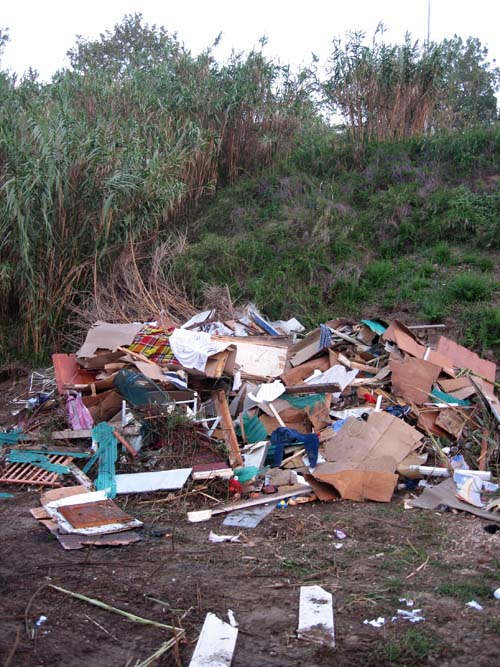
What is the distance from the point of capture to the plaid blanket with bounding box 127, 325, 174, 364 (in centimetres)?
709

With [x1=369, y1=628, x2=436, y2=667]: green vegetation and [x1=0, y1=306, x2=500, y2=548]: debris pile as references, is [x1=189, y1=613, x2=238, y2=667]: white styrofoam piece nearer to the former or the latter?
[x1=369, y1=628, x2=436, y2=667]: green vegetation

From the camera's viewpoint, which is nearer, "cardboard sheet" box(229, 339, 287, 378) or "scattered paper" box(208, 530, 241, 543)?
"scattered paper" box(208, 530, 241, 543)

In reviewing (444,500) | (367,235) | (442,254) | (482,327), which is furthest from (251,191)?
(444,500)

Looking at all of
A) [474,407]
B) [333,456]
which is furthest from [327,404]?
[474,407]

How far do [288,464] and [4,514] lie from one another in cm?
234

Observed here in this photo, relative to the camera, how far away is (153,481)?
5.49 meters

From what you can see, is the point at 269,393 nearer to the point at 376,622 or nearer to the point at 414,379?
the point at 414,379

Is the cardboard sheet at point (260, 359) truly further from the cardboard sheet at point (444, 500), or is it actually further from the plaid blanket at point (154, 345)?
the cardboard sheet at point (444, 500)

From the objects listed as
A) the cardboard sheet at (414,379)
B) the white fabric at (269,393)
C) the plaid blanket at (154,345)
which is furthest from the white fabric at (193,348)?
the cardboard sheet at (414,379)

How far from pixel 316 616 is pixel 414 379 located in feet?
12.3

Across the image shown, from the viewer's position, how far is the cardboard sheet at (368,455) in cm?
525

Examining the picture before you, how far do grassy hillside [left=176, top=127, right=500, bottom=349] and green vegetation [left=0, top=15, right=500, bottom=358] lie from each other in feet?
0.09

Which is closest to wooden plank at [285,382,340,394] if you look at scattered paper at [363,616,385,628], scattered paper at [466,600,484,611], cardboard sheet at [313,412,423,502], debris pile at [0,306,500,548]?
debris pile at [0,306,500,548]

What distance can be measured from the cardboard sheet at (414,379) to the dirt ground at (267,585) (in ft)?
5.49
